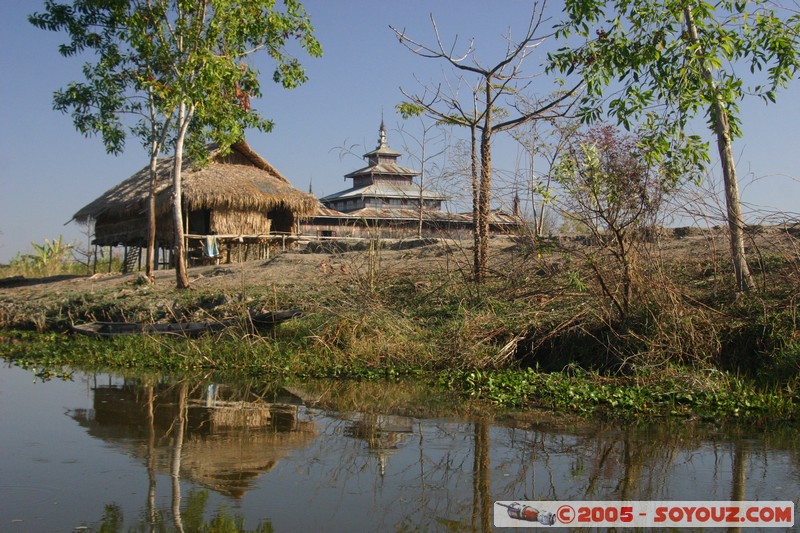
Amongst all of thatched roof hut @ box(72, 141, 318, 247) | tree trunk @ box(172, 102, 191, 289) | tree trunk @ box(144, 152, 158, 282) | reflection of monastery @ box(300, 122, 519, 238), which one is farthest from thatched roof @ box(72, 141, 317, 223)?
tree trunk @ box(172, 102, 191, 289)

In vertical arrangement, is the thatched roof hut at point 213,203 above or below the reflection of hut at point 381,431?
above

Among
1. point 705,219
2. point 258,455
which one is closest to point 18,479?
point 258,455

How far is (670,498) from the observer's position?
13.1ft

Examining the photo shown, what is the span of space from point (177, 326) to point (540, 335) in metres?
4.75

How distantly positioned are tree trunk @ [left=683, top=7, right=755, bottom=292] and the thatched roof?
14.2 m

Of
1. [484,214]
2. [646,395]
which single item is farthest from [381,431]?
[484,214]

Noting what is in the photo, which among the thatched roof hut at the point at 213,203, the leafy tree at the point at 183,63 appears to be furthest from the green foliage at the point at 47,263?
the leafy tree at the point at 183,63

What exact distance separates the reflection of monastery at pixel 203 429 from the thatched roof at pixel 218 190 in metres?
13.6

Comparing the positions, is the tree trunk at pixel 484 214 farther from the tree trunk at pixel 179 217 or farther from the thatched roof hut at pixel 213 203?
the thatched roof hut at pixel 213 203

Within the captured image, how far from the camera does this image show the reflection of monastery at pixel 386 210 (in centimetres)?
1009

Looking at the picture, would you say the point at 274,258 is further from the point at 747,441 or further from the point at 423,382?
the point at 747,441

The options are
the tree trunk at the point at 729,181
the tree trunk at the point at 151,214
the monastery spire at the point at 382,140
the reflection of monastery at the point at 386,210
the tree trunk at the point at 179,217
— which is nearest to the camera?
the tree trunk at the point at 729,181

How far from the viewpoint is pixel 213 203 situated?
2089 centimetres

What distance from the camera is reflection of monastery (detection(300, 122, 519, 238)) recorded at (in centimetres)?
1009
